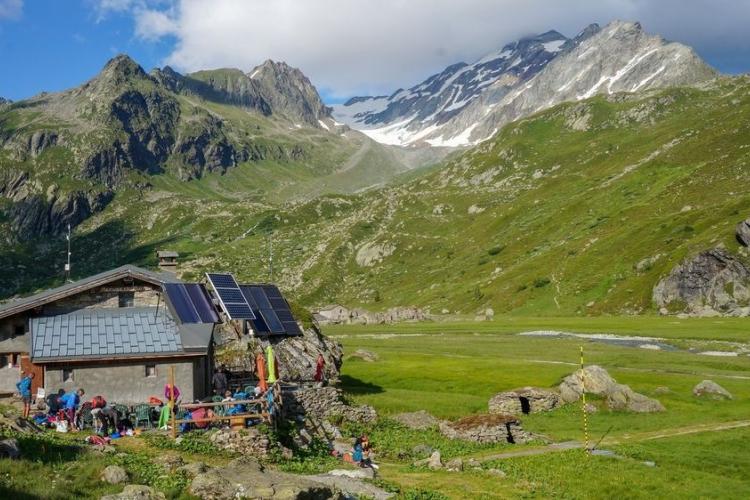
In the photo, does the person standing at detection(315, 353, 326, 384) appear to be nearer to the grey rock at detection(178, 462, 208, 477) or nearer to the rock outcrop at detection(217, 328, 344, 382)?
the rock outcrop at detection(217, 328, 344, 382)

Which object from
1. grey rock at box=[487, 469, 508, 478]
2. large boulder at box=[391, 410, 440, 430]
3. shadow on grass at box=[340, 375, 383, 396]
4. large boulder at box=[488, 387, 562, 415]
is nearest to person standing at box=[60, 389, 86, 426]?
grey rock at box=[487, 469, 508, 478]

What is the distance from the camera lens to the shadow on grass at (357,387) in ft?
213

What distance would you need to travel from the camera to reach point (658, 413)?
2132 inches

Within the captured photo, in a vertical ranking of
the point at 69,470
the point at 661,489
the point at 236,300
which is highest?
the point at 236,300

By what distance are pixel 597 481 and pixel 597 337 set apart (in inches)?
3003

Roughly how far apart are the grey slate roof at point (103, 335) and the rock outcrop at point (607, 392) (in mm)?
31970

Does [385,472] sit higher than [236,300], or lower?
lower

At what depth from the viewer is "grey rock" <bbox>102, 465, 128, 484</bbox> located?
25078 mm

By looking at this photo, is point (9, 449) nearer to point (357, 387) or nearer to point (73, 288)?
point (73, 288)

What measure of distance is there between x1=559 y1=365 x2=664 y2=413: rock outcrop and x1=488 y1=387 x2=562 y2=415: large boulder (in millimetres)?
1326

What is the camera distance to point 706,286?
146750 millimetres

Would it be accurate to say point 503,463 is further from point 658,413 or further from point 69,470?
point 69,470

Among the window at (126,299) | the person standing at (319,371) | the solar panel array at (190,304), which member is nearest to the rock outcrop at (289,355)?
the person standing at (319,371)

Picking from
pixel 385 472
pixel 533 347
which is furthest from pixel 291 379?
pixel 533 347
